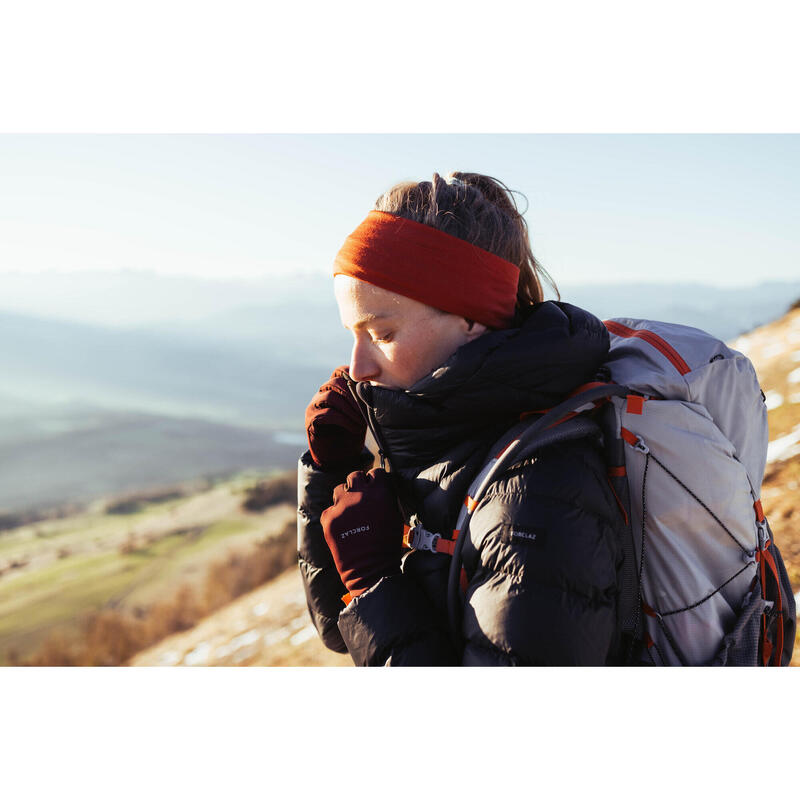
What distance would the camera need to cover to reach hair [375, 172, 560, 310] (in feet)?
6.18

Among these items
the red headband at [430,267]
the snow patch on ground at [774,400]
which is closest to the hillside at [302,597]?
the snow patch on ground at [774,400]

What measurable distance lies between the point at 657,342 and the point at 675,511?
0.50 metres

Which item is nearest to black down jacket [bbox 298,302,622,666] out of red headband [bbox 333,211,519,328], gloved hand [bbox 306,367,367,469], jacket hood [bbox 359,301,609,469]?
jacket hood [bbox 359,301,609,469]

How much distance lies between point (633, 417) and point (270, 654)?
4.77 metres

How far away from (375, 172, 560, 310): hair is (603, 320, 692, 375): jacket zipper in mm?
347

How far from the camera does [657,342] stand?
1.89m

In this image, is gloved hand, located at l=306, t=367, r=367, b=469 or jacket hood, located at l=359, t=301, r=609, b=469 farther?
gloved hand, located at l=306, t=367, r=367, b=469

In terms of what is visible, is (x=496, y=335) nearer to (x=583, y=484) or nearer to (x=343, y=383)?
(x=583, y=484)

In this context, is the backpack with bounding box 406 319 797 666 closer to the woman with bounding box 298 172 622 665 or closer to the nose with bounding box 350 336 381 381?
the woman with bounding box 298 172 622 665

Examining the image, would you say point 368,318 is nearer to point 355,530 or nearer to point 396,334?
point 396,334

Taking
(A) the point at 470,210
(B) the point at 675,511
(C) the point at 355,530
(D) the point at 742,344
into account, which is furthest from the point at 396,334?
(D) the point at 742,344

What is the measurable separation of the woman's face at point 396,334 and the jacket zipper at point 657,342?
0.48 metres

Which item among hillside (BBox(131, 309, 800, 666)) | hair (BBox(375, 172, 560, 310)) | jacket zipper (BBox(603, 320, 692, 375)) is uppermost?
hair (BBox(375, 172, 560, 310))

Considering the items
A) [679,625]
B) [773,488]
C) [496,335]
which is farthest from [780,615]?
[773,488]
